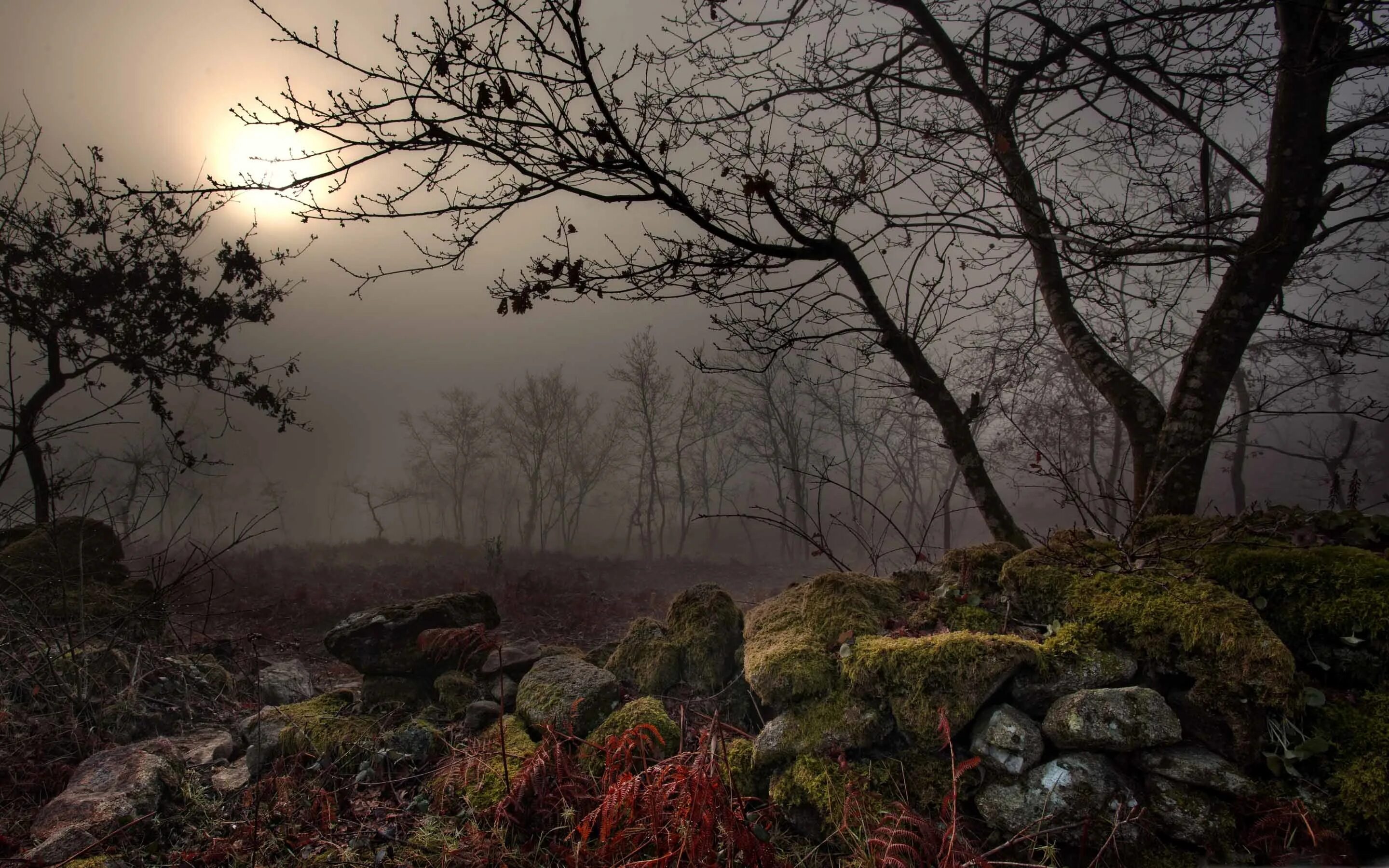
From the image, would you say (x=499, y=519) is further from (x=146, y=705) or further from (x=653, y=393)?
(x=146, y=705)

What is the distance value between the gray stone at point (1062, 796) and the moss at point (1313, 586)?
1323 mm

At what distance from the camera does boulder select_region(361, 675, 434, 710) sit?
4543 millimetres

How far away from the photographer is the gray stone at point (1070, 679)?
2697mm

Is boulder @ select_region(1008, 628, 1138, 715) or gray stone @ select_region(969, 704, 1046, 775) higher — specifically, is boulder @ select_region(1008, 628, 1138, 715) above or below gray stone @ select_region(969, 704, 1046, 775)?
above

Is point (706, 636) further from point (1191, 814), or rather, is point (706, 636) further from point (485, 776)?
point (1191, 814)

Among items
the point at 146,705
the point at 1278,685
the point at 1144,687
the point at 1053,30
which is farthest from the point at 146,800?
the point at 1053,30

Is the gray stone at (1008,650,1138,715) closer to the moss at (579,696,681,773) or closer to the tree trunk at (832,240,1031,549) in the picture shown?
the moss at (579,696,681,773)

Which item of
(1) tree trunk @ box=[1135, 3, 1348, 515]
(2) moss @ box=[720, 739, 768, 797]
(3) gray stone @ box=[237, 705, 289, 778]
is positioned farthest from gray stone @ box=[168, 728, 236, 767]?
(1) tree trunk @ box=[1135, 3, 1348, 515]

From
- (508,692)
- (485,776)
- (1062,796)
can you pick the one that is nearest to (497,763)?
(485,776)

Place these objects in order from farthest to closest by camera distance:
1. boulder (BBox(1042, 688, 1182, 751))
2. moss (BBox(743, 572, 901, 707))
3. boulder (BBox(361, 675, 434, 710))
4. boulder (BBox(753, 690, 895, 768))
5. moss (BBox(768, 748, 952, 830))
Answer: boulder (BBox(361, 675, 434, 710)) < moss (BBox(743, 572, 901, 707)) < boulder (BBox(753, 690, 895, 768)) < moss (BBox(768, 748, 952, 830)) < boulder (BBox(1042, 688, 1182, 751))

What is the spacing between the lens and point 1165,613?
2.78 meters

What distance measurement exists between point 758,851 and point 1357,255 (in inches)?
561

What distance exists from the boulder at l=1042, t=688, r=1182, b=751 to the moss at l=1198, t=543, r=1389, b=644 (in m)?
0.92

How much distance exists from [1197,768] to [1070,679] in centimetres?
51
